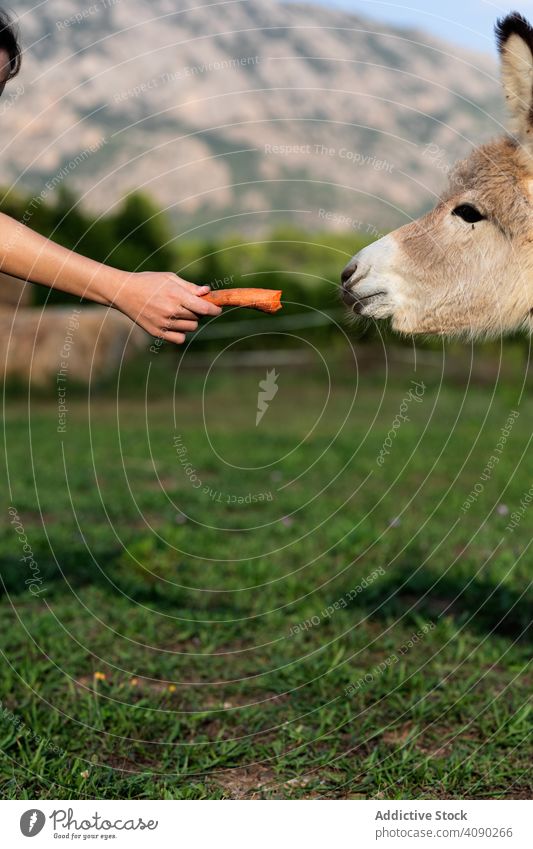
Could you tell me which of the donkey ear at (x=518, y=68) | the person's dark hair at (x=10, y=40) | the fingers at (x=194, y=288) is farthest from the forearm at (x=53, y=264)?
the donkey ear at (x=518, y=68)

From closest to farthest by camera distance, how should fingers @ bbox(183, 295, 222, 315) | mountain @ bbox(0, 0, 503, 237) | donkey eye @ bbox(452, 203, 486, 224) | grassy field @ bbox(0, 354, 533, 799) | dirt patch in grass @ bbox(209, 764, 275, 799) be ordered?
fingers @ bbox(183, 295, 222, 315)
dirt patch in grass @ bbox(209, 764, 275, 799)
grassy field @ bbox(0, 354, 533, 799)
donkey eye @ bbox(452, 203, 486, 224)
mountain @ bbox(0, 0, 503, 237)

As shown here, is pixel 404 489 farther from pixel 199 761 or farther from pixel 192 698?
pixel 199 761

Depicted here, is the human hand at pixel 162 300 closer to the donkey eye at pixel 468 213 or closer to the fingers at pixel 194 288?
the fingers at pixel 194 288

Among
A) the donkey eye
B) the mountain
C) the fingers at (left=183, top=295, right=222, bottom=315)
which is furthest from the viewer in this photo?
the mountain

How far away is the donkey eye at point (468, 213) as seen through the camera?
3.10 metres

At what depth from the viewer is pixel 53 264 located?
9.16 ft

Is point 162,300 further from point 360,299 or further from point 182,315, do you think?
point 360,299

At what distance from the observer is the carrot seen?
283 cm

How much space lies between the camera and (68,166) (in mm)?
3850

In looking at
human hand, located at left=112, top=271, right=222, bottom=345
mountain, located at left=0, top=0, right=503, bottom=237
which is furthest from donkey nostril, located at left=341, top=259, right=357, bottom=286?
mountain, located at left=0, top=0, right=503, bottom=237

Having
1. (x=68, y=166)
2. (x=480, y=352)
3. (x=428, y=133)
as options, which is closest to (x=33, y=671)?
(x=68, y=166)

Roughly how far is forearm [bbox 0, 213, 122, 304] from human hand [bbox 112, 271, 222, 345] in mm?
45

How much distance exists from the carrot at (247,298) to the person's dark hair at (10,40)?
42.1 inches

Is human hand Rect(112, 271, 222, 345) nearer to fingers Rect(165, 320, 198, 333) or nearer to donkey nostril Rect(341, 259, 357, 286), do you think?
fingers Rect(165, 320, 198, 333)
